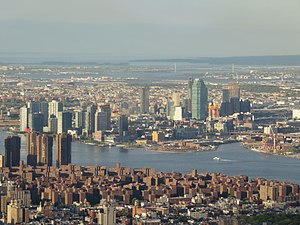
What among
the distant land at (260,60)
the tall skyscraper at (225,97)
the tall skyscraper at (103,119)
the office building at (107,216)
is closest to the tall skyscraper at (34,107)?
the tall skyscraper at (103,119)

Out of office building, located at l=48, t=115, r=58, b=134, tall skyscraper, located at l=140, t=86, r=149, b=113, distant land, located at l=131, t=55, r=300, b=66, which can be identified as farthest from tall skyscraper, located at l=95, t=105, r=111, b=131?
distant land, located at l=131, t=55, r=300, b=66

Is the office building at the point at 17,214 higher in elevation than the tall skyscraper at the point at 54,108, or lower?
lower

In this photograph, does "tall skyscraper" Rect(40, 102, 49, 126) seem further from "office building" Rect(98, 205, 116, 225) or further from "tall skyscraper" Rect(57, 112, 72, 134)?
"office building" Rect(98, 205, 116, 225)

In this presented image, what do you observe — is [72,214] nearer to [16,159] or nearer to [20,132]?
[16,159]

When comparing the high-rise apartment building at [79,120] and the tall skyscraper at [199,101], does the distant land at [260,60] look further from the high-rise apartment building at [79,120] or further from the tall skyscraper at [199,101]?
the high-rise apartment building at [79,120]

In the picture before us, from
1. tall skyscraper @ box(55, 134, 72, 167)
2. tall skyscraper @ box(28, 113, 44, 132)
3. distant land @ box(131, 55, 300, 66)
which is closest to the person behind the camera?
tall skyscraper @ box(55, 134, 72, 167)
